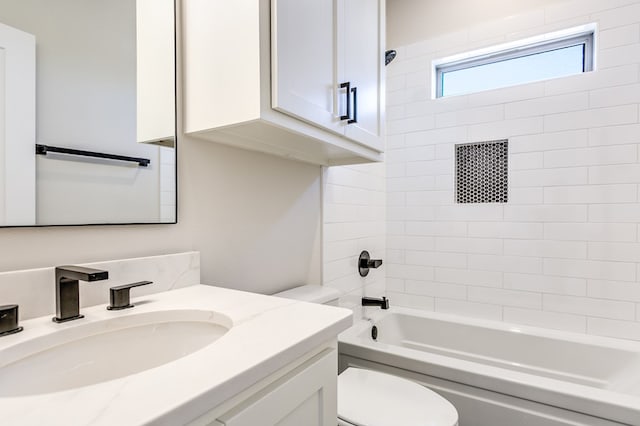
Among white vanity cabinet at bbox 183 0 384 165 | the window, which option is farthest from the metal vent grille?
white vanity cabinet at bbox 183 0 384 165

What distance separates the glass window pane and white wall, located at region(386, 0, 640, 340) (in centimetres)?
12

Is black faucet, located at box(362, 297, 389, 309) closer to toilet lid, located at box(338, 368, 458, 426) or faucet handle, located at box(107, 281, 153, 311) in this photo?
toilet lid, located at box(338, 368, 458, 426)

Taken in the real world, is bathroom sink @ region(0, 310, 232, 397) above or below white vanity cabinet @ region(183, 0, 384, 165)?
below

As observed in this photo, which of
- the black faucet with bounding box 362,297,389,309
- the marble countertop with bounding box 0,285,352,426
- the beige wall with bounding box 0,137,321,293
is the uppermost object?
the beige wall with bounding box 0,137,321,293

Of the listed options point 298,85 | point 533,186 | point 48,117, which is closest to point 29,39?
point 48,117

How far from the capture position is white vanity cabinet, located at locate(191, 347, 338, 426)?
514 mm

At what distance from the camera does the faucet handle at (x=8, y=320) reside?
630mm

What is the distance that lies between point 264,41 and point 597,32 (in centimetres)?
212

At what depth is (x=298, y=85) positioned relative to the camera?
1.02 meters

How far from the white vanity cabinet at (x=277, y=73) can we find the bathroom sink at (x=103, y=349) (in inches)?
21.8

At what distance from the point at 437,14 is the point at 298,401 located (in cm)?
263

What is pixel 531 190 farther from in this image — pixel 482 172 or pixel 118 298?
pixel 118 298

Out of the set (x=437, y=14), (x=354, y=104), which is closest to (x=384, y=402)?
(x=354, y=104)

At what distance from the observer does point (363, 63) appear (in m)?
1.39
